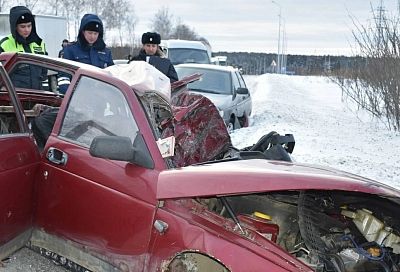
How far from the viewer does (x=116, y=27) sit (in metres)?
53.2

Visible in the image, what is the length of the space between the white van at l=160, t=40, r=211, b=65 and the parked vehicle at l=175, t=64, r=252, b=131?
4533mm

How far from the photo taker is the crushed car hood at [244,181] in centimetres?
263

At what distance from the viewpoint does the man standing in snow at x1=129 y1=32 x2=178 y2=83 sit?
7027 millimetres

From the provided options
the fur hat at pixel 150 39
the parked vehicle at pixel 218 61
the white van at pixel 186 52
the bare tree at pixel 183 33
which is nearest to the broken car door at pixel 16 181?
the fur hat at pixel 150 39

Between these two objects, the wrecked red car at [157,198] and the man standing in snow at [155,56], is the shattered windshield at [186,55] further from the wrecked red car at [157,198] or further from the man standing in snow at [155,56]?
the wrecked red car at [157,198]

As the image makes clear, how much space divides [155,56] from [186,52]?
10499 mm

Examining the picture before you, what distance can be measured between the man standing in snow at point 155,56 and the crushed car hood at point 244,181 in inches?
165

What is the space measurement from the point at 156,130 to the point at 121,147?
0.35 m

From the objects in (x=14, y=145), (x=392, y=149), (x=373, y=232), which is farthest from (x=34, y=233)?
(x=392, y=149)

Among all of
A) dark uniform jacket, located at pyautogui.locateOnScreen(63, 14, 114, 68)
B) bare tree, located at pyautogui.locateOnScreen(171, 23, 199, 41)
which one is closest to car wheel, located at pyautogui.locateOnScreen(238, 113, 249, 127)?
dark uniform jacket, located at pyautogui.locateOnScreen(63, 14, 114, 68)

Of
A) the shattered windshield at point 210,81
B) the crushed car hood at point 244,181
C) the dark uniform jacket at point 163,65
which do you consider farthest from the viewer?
the shattered windshield at point 210,81

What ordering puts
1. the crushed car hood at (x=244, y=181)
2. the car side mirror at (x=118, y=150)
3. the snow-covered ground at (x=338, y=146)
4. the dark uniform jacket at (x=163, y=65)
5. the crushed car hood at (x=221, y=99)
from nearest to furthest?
the crushed car hood at (x=244, y=181) → the car side mirror at (x=118, y=150) → the dark uniform jacket at (x=163, y=65) → the snow-covered ground at (x=338, y=146) → the crushed car hood at (x=221, y=99)

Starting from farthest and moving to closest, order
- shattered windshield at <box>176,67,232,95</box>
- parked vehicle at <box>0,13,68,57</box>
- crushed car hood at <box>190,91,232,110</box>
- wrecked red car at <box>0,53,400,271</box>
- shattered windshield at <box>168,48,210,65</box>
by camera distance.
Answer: parked vehicle at <box>0,13,68,57</box>, shattered windshield at <box>168,48,210,65</box>, shattered windshield at <box>176,67,232,95</box>, crushed car hood at <box>190,91,232,110</box>, wrecked red car at <box>0,53,400,271</box>

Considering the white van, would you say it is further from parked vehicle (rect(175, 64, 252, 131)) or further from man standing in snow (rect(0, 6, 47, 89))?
man standing in snow (rect(0, 6, 47, 89))
